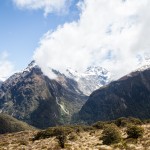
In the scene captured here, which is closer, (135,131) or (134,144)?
(134,144)

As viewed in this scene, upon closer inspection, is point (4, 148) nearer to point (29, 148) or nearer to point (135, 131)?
point (29, 148)

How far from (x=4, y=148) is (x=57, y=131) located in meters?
15.1

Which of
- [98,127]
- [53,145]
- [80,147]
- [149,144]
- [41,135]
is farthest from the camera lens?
[98,127]

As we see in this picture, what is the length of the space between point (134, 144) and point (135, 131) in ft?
15.0

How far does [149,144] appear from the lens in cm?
4316

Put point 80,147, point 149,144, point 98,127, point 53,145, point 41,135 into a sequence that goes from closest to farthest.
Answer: point 149,144 < point 80,147 < point 53,145 < point 41,135 < point 98,127

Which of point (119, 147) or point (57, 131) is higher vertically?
point (57, 131)

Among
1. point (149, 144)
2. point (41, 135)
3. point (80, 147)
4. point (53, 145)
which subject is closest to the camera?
point (149, 144)

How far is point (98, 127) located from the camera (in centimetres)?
7375

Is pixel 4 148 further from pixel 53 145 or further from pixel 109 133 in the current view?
pixel 109 133

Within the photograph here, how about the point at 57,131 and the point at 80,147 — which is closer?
the point at 80,147

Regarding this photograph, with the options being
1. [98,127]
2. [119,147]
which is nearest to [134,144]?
[119,147]

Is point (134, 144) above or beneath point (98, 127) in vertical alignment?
beneath

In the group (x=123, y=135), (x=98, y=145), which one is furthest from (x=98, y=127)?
(x=98, y=145)
